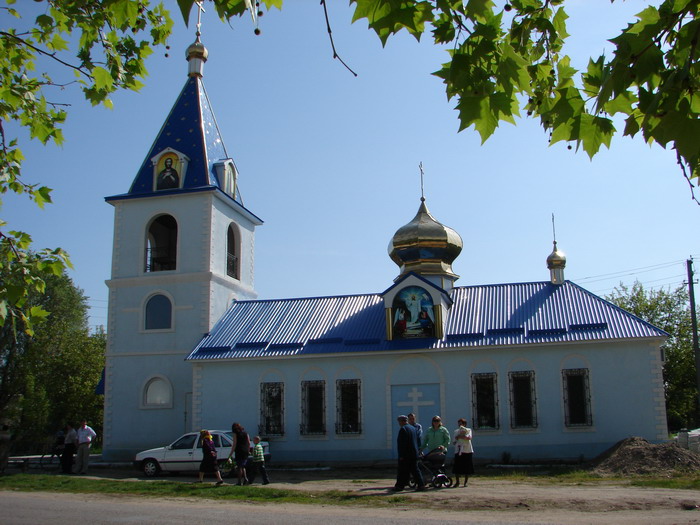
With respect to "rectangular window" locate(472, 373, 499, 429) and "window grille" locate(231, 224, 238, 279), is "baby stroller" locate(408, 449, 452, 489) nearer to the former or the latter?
"rectangular window" locate(472, 373, 499, 429)

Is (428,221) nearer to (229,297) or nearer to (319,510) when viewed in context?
(229,297)

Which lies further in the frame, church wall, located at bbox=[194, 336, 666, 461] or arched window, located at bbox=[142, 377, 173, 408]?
arched window, located at bbox=[142, 377, 173, 408]

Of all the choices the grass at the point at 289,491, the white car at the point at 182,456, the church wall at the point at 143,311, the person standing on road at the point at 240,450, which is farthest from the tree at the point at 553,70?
the church wall at the point at 143,311

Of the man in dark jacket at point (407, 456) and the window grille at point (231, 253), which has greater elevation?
the window grille at point (231, 253)

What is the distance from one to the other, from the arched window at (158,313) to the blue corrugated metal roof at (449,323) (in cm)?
183

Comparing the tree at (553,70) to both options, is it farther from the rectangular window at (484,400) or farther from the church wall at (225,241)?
the church wall at (225,241)

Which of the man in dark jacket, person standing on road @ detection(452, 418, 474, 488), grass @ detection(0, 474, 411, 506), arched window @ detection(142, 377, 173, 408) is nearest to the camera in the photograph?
grass @ detection(0, 474, 411, 506)

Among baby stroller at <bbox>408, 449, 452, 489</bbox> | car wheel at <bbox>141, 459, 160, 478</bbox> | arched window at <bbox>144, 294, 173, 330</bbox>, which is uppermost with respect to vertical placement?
arched window at <bbox>144, 294, 173, 330</bbox>

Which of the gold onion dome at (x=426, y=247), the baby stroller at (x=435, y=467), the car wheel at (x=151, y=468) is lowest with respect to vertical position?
the car wheel at (x=151, y=468)

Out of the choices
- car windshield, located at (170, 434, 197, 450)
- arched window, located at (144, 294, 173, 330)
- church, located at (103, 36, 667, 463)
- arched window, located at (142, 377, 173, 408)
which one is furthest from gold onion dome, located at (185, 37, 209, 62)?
car windshield, located at (170, 434, 197, 450)

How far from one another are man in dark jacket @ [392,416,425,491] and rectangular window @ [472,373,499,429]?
745cm

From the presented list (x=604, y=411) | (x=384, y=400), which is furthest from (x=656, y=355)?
(x=384, y=400)

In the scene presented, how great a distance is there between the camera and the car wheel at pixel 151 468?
19984 mm

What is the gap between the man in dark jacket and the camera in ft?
47.0
